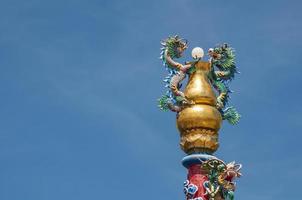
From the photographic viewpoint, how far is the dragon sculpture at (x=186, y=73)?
32594 mm

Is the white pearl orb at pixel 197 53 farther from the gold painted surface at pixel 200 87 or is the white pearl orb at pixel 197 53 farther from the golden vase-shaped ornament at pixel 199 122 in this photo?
the golden vase-shaped ornament at pixel 199 122

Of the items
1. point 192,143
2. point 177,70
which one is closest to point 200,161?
point 192,143

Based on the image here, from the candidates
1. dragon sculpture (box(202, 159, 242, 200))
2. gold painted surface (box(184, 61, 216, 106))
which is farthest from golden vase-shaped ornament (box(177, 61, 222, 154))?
dragon sculpture (box(202, 159, 242, 200))

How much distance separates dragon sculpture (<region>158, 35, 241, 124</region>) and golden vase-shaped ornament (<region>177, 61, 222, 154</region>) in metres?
0.25

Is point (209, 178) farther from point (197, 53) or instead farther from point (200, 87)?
point (197, 53)

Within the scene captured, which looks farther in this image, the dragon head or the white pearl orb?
the white pearl orb

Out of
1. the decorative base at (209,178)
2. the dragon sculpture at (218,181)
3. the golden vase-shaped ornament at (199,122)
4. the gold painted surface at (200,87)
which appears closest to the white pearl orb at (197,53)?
the gold painted surface at (200,87)

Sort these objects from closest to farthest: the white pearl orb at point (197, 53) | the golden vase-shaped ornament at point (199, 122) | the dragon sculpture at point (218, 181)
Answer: the dragon sculpture at point (218, 181), the golden vase-shaped ornament at point (199, 122), the white pearl orb at point (197, 53)

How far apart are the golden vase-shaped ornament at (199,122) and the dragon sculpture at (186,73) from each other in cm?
A: 25

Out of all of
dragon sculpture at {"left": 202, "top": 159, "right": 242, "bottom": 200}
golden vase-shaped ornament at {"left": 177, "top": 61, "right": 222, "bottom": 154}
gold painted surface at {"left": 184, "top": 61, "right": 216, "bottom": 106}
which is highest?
gold painted surface at {"left": 184, "top": 61, "right": 216, "bottom": 106}

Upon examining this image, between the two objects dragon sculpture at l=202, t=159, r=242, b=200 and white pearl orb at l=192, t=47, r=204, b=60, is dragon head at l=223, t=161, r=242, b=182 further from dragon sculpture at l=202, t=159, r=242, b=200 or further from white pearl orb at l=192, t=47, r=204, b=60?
white pearl orb at l=192, t=47, r=204, b=60

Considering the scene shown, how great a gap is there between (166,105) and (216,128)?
1643 millimetres

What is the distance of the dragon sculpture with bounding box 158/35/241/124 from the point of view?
32594 millimetres

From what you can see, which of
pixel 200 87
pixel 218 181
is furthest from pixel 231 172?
pixel 200 87
